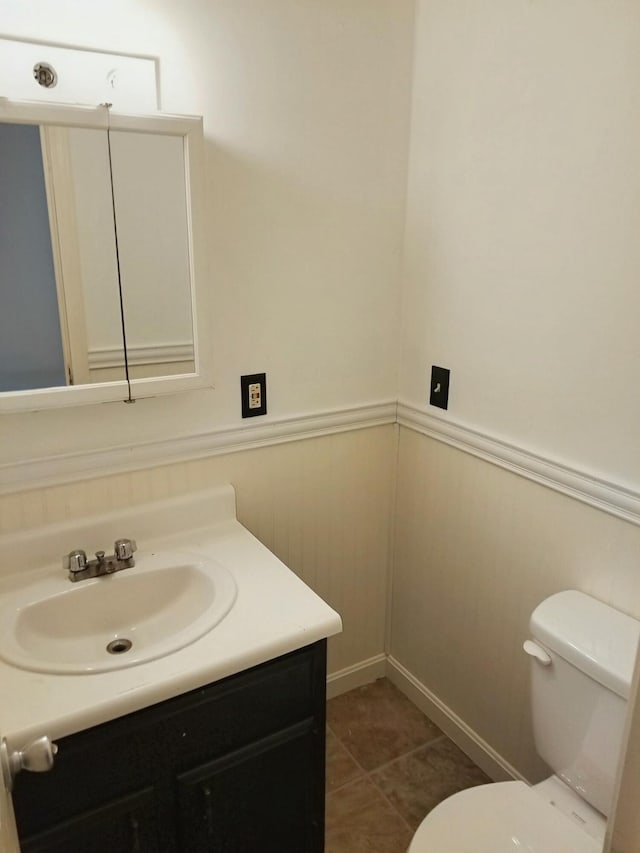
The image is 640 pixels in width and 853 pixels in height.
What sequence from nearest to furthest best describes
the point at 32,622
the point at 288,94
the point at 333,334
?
1. the point at 32,622
2. the point at 288,94
3. the point at 333,334

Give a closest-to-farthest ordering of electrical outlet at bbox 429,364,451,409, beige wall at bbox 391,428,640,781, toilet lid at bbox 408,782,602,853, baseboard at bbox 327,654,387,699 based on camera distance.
→ toilet lid at bbox 408,782,602,853 < beige wall at bbox 391,428,640,781 < electrical outlet at bbox 429,364,451,409 < baseboard at bbox 327,654,387,699

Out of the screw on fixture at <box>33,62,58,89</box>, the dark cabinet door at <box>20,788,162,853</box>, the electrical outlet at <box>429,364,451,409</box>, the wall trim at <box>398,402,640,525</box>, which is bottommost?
the dark cabinet door at <box>20,788,162,853</box>

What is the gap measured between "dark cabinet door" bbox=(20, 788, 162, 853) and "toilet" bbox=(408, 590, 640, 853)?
1.67ft

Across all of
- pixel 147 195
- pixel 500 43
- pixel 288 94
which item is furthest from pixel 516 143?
pixel 147 195

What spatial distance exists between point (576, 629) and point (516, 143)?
1.11 meters

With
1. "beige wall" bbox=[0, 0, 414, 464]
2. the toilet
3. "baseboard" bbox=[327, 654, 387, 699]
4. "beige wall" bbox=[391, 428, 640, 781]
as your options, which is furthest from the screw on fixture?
"baseboard" bbox=[327, 654, 387, 699]

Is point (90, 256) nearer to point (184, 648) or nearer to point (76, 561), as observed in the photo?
point (76, 561)

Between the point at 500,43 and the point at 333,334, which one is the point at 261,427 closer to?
the point at 333,334

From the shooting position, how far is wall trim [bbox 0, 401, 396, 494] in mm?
1436

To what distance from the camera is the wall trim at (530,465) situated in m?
1.36

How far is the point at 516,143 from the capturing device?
1473 mm

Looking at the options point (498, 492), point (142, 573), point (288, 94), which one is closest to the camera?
point (142, 573)

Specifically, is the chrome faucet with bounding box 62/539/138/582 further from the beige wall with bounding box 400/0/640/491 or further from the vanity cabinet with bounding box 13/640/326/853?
the beige wall with bounding box 400/0/640/491

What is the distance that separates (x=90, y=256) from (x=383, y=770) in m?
1.64
